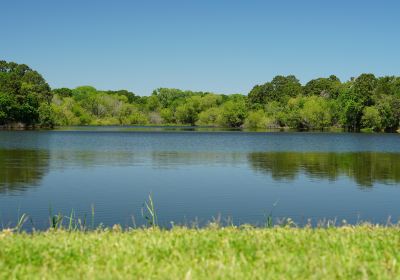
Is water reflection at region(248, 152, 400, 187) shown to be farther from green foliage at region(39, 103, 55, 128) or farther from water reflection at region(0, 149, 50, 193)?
green foliage at region(39, 103, 55, 128)

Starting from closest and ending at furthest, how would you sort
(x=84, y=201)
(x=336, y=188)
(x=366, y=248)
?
(x=366, y=248)
(x=84, y=201)
(x=336, y=188)

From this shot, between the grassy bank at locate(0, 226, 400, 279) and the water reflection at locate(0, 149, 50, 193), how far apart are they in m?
15.7

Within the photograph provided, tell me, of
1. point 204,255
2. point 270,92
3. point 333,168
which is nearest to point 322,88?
point 270,92

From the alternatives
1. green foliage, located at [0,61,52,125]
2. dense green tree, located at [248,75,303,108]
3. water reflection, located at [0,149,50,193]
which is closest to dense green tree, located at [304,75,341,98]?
dense green tree, located at [248,75,303,108]

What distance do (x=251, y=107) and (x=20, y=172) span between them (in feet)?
440

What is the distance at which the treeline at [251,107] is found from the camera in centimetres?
11994

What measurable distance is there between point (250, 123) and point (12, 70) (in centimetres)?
6512

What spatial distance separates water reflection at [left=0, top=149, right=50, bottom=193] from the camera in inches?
973

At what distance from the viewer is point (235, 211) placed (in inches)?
751

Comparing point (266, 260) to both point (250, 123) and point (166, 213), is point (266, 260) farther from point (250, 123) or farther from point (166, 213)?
point (250, 123)

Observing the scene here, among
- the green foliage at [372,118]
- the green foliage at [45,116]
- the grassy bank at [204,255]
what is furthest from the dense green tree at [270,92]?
the grassy bank at [204,255]

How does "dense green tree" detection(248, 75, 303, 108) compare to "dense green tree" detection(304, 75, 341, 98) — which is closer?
"dense green tree" detection(304, 75, 341, 98)

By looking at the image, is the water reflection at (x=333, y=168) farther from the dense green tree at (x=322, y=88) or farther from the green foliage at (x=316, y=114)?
the dense green tree at (x=322, y=88)

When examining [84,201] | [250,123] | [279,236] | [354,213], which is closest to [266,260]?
[279,236]
